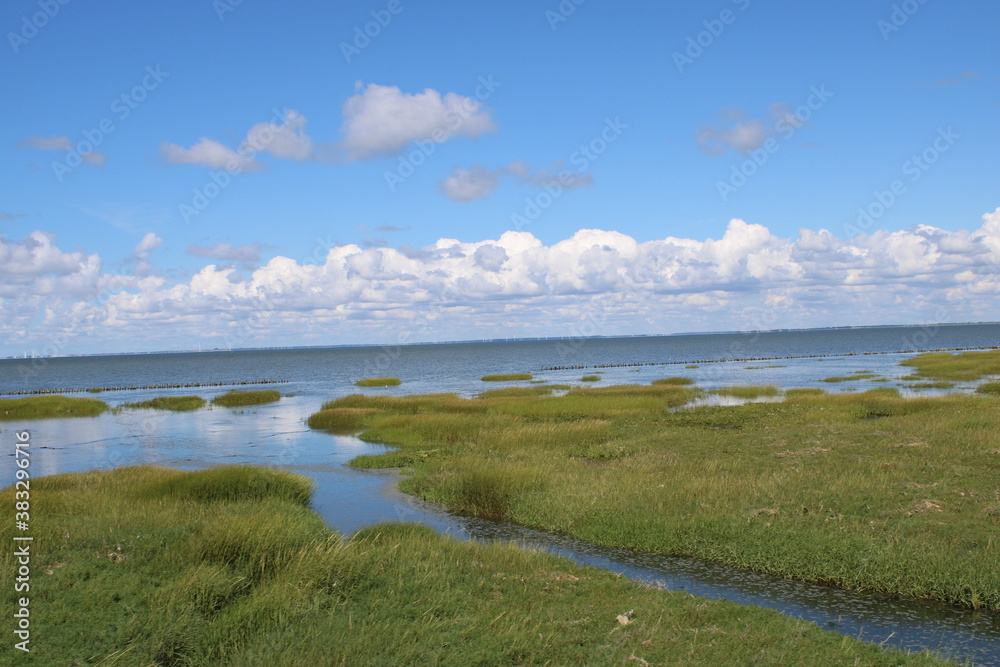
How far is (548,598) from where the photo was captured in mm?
13117

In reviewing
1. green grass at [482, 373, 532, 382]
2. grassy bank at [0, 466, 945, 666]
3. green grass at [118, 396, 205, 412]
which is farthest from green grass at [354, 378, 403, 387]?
grassy bank at [0, 466, 945, 666]

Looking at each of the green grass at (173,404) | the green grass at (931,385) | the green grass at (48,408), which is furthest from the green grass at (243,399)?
the green grass at (931,385)

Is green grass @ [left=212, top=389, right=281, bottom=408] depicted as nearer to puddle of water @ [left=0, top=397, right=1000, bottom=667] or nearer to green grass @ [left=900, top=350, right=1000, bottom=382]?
puddle of water @ [left=0, top=397, right=1000, bottom=667]

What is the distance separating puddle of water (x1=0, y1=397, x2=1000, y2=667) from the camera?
1279 centimetres

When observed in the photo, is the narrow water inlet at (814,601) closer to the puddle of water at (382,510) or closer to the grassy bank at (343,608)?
the puddle of water at (382,510)

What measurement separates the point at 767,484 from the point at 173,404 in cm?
6360

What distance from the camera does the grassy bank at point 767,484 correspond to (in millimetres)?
15211

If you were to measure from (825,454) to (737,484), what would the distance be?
6891mm

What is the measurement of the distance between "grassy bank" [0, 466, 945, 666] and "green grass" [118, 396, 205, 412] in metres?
54.5

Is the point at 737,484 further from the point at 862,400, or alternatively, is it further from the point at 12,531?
the point at 862,400

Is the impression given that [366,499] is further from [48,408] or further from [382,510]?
[48,408]

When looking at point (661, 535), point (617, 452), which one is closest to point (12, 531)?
point (661, 535)

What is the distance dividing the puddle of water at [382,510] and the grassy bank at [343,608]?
5.48 ft

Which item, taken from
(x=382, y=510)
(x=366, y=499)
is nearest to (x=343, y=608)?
(x=382, y=510)
